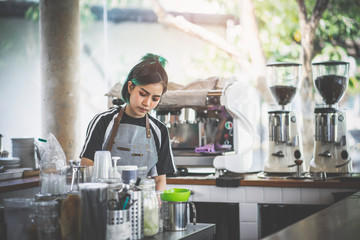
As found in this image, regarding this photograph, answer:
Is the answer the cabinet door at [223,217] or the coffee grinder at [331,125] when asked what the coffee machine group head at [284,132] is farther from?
the cabinet door at [223,217]

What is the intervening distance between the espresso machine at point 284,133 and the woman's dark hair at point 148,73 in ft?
4.58

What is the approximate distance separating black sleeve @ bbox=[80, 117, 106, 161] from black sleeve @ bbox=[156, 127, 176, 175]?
35cm


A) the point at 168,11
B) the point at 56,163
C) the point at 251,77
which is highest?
the point at 168,11

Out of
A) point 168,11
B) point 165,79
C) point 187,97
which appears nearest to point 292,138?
point 187,97

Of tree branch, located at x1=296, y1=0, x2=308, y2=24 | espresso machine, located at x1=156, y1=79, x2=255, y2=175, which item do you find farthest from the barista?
tree branch, located at x1=296, y1=0, x2=308, y2=24

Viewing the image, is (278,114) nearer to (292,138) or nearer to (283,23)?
Answer: (292,138)

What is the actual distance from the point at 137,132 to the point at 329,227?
1328 mm

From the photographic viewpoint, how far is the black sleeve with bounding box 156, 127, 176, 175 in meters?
2.81

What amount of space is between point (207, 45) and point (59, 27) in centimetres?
237

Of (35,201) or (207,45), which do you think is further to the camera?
(207,45)

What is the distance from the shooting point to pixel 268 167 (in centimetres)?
386

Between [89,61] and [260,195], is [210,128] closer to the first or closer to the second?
[260,195]

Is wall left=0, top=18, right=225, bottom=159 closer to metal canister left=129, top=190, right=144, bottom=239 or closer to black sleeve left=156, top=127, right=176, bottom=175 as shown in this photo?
black sleeve left=156, top=127, right=176, bottom=175

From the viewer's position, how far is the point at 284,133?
378 centimetres
